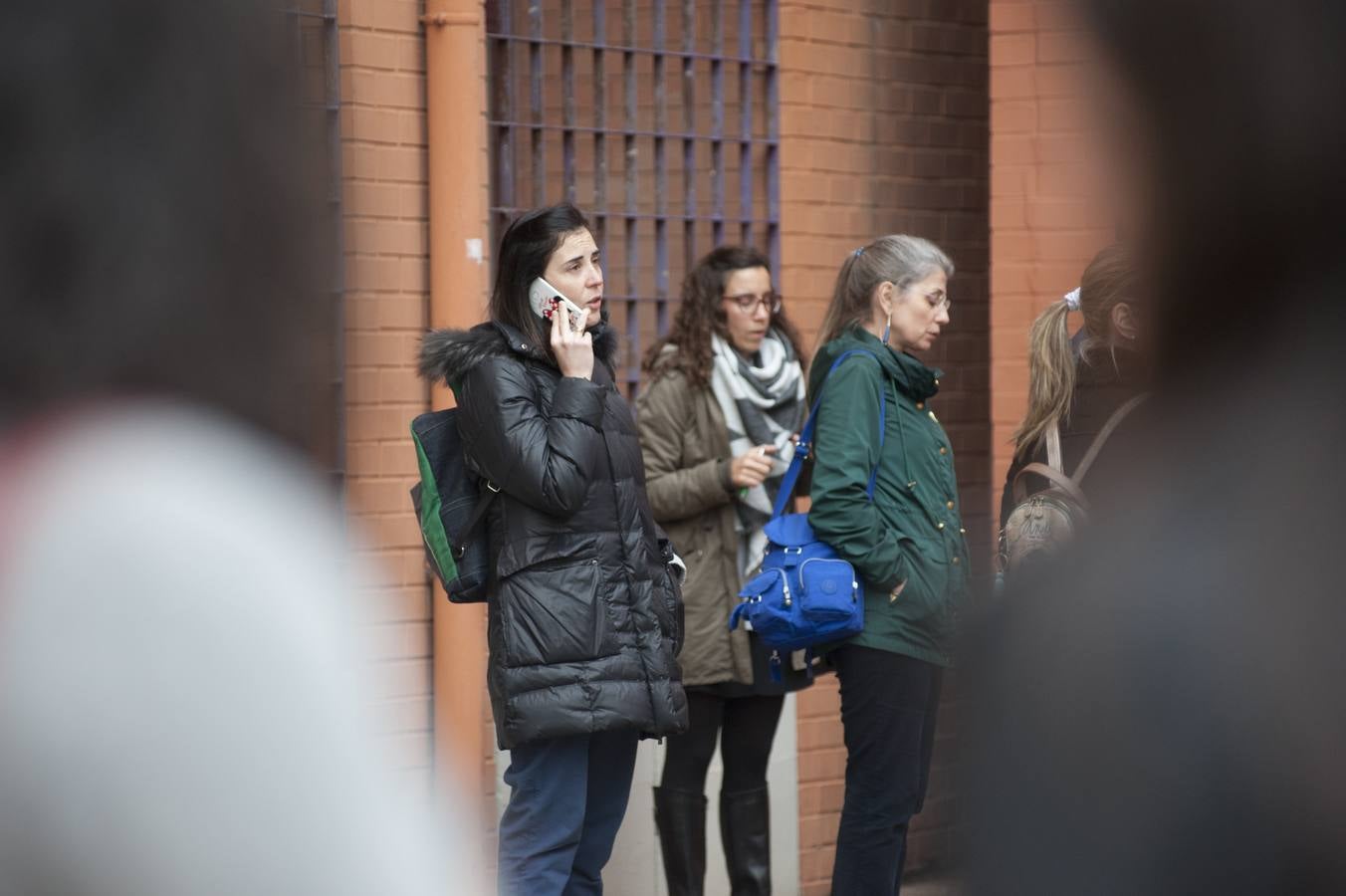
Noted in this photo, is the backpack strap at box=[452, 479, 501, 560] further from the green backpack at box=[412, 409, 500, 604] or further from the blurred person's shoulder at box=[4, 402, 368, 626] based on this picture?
the blurred person's shoulder at box=[4, 402, 368, 626]

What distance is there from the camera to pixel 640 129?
604 centimetres

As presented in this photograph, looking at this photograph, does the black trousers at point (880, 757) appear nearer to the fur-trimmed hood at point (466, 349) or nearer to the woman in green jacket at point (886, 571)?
the woman in green jacket at point (886, 571)

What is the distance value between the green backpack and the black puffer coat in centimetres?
5

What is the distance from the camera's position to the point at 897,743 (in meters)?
4.60

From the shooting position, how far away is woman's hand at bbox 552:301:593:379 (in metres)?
4.16

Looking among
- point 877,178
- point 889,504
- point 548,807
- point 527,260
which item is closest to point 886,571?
point 889,504

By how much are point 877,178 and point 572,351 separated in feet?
8.67

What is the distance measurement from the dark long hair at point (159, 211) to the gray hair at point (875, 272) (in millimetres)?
4106

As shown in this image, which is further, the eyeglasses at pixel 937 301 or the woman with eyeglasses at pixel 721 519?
the woman with eyeglasses at pixel 721 519

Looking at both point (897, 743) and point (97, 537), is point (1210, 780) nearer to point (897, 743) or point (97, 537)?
point (97, 537)

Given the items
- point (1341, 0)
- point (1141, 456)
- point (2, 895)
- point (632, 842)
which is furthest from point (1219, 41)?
point (632, 842)

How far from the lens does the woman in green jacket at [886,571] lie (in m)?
4.57

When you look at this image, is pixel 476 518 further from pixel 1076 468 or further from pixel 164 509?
pixel 164 509

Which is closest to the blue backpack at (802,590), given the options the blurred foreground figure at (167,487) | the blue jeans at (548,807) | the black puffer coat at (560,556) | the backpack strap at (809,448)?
the backpack strap at (809,448)
